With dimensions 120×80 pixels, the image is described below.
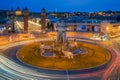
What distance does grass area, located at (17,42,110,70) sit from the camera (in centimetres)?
1784

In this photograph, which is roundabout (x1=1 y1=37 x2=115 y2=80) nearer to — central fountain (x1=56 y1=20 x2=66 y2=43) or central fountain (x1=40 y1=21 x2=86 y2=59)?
central fountain (x1=40 y1=21 x2=86 y2=59)

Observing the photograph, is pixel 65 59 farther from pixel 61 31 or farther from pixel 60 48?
pixel 61 31

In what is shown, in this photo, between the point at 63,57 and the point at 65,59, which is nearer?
the point at 65,59

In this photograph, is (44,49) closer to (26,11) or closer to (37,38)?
(37,38)

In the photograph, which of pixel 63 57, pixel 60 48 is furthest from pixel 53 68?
pixel 60 48

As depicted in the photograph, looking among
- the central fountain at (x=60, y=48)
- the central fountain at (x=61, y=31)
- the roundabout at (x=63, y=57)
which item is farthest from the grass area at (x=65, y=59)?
the central fountain at (x=61, y=31)

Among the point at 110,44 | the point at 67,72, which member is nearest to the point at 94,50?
the point at 110,44

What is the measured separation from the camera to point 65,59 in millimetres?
19625

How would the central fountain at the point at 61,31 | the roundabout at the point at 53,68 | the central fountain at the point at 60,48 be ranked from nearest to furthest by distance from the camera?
the roundabout at the point at 53,68 → the central fountain at the point at 60,48 → the central fountain at the point at 61,31

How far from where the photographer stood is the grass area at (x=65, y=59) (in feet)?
58.5

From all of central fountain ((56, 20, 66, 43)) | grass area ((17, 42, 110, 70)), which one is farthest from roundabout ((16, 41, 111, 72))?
central fountain ((56, 20, 66, 43))

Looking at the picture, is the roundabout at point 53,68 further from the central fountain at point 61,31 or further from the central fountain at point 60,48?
the central fountain at point 61,31

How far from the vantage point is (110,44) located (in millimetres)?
25156

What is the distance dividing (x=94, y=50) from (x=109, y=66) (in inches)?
198
